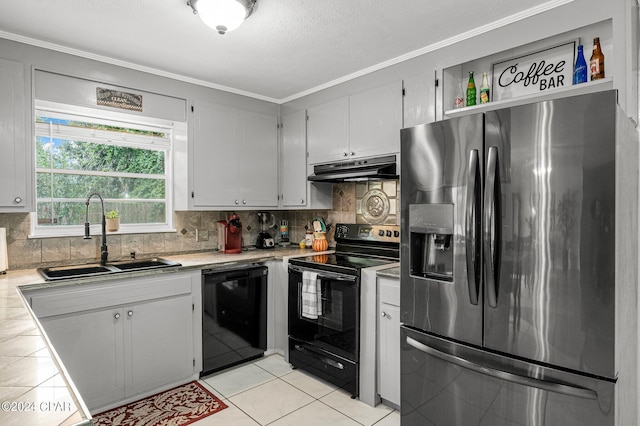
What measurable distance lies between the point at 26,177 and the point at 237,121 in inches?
63.5

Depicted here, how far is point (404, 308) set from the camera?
1.97 m

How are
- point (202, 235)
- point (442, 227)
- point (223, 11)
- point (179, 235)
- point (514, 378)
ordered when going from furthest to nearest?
point (202, 235) < point (179, 235) < point (223, 11) < point (442, 227) < point (514, 378)

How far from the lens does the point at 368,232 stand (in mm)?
3262

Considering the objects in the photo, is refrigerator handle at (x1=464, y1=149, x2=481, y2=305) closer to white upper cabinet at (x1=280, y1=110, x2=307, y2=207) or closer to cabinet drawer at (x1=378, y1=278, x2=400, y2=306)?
cabinet drawer at (x1=378, y1=278, x2=400, y2=306)

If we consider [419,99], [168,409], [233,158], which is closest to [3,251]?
[168,409]

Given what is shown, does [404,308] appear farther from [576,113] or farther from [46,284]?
[46,284]

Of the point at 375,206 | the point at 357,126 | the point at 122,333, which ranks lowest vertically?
the point at 122,333

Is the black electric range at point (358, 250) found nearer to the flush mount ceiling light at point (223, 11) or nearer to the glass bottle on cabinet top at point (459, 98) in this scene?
the glass bottle on cabinet top at point (459, 98)

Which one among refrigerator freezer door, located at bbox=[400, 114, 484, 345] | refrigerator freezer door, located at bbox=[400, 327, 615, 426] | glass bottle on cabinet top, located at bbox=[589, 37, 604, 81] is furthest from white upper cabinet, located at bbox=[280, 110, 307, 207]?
glass bottle on cabinet top, located at bbox=[589, 37, 604, 81]

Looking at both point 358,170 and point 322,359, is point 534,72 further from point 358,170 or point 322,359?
point 322,359

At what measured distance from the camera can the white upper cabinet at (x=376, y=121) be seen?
2.75m

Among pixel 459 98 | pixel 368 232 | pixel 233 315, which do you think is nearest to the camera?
pixel 459 98

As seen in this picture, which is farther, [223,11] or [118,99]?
[118,99]

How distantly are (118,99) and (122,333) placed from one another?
1628mm
